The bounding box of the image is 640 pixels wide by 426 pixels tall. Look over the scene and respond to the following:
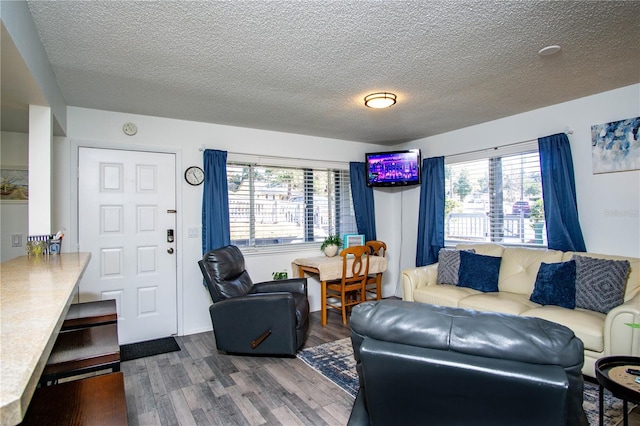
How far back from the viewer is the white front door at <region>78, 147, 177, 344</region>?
347 centimetres

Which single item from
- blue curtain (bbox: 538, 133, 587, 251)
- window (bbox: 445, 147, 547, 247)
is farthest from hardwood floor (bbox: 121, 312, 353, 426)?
window (bbox: 445, 147, 547, 247)

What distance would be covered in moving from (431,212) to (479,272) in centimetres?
125

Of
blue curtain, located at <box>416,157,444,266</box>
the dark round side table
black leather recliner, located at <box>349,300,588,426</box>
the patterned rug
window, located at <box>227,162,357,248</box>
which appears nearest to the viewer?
black leather recliner, located at <box>349,300,588,426</box>

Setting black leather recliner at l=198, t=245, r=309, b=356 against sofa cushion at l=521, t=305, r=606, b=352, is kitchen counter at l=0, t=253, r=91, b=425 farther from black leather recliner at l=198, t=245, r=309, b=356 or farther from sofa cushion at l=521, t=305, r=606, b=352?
sofa cushion at l=521, t=305, r=606, b=352

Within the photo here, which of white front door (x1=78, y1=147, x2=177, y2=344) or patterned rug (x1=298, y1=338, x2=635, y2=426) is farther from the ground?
white front door (x1=78, y1=147, x2=177, y2=344)

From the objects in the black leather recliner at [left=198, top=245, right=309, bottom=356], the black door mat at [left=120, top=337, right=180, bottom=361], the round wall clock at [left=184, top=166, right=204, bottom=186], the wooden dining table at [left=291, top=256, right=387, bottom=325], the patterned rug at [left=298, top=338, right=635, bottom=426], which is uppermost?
the round wall clock at [left=184, top=166, right=204, bottom=186]

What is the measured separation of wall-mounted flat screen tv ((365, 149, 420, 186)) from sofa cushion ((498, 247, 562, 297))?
5.17 feet

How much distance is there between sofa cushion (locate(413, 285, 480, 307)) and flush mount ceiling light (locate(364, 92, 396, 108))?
6.65 ft

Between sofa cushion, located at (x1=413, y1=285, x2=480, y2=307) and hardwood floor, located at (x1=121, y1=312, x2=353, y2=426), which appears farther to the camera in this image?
sofa cushion, located at (x1=413, y1=285, x2=480, y2=307)

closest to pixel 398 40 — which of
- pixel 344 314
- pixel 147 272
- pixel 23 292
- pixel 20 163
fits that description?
pixel 23 292

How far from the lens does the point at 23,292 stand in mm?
1249

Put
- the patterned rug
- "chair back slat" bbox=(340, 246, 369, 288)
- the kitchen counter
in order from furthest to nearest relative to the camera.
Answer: "chair back slat" bbox=(340, 246, 369, 288) < the patterned rug < the kitchen counter

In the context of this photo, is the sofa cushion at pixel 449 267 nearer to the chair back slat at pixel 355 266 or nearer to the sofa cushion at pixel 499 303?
the sofa cushion at pixel 499 303

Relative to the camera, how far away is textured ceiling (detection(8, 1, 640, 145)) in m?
1.88
